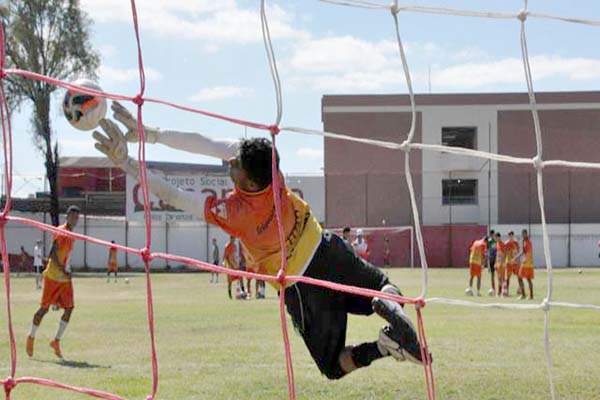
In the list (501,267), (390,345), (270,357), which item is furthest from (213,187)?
(390,345)

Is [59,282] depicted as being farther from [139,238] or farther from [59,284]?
[139,238]

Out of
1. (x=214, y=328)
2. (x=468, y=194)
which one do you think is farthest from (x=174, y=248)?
(x=214, y=328)

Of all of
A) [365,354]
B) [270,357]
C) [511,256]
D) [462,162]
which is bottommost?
[270,357]

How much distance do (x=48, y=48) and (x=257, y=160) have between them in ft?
105

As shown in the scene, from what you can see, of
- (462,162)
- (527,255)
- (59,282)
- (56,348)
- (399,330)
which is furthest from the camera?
(462,162)

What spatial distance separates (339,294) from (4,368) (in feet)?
16.9

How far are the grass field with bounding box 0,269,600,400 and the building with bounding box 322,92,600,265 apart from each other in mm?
26160

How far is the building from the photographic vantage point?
4322 centimetres

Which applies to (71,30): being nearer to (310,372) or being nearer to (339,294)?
(310,372)

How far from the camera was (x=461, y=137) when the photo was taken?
45.2 metres

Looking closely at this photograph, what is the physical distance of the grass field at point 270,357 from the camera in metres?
8.07

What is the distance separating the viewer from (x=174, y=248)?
4328 centimetres

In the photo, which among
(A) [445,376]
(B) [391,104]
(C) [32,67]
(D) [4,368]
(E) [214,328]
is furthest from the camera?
(B) [391,104]

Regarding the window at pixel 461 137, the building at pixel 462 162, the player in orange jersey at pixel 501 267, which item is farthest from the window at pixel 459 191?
the player in orange jersey at pixel 501 267
